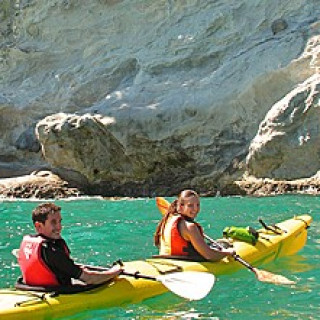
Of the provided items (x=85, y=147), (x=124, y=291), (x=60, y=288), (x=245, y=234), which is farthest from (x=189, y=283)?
(x=85, y=147)

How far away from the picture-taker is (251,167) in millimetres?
18000

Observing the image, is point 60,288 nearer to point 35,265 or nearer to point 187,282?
point 35,265

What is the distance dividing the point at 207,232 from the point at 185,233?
13.3 feet

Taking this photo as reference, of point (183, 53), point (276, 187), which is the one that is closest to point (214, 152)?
point (276, 187)

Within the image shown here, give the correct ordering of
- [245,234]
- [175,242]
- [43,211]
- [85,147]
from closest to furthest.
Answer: [43,211] < [175,242] < [245,234] < [85,147]

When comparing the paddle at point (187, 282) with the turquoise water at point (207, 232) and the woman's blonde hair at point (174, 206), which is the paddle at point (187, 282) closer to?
the turquoise water at point (207, 232)

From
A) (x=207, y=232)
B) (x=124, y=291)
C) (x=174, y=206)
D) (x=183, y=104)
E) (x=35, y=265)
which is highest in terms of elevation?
(x=183, y=104)

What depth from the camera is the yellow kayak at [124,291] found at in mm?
4926

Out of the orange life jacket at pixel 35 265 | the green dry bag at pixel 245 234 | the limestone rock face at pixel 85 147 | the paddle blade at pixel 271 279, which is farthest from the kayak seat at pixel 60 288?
the limestone rock face at pixel 85 147

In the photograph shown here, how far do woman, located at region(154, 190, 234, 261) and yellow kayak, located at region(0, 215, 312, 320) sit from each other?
12 cm

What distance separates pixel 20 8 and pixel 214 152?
11.7 m

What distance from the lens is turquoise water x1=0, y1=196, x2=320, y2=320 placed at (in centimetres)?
547

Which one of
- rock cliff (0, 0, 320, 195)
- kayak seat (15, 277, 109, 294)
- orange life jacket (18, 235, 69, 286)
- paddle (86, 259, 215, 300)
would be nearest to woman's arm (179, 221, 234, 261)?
paddle (86, 259, 215, 300)

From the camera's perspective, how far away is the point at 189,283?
5402mm
